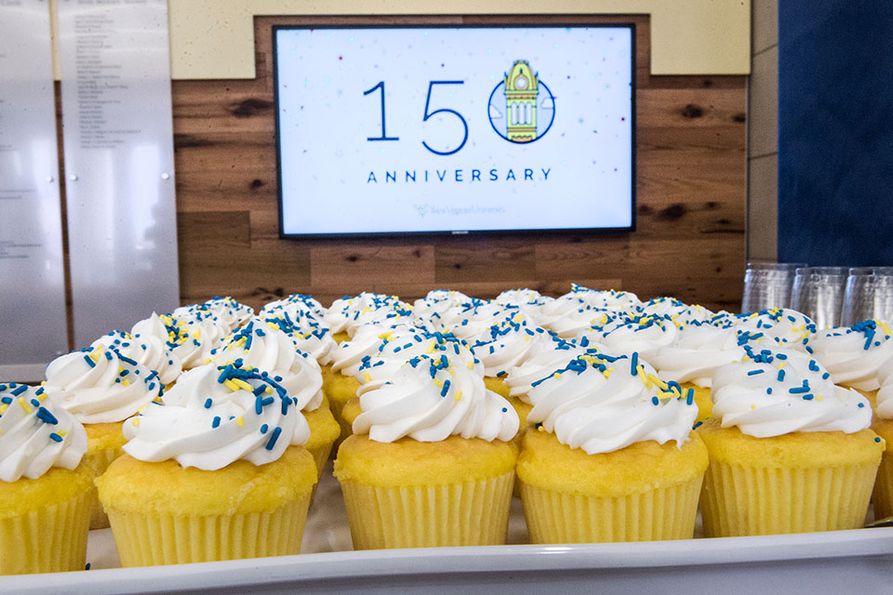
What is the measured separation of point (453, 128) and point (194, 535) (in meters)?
3.06

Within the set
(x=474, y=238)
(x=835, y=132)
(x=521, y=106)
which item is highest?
(x=521, y=106)

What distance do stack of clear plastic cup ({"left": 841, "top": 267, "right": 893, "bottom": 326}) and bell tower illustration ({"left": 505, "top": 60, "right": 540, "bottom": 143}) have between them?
6.78ft

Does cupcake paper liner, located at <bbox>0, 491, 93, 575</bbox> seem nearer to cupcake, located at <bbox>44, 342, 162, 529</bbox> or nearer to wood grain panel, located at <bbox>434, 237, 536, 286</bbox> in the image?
cupcake, located at <bbox>44, 342, 162, 529</bbox>

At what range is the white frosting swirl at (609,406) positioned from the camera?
43.7 inches

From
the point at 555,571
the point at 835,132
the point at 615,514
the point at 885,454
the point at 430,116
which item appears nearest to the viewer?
the point at 555,571

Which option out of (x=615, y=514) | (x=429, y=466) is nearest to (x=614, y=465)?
(x=615, y=514)

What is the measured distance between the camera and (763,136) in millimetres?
3898

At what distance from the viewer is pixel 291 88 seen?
3.71 meters

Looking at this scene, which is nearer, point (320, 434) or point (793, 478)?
point (793, 478)

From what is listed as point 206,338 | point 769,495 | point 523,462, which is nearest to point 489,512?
point 523,462

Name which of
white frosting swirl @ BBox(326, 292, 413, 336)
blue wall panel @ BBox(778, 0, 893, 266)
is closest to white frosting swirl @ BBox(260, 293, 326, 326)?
white frosting swirl @ BBox(326, 292, 413, 336)

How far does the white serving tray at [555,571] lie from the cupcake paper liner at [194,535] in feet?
0.53

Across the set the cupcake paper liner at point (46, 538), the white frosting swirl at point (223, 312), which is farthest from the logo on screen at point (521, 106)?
the cupcake paper liner at point (46, 538)

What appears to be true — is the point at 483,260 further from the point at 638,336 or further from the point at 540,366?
the point at 540,366
